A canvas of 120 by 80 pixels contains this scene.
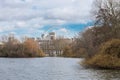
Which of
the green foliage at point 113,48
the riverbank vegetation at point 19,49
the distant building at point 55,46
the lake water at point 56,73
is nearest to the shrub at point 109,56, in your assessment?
the green foliage at point 113,48

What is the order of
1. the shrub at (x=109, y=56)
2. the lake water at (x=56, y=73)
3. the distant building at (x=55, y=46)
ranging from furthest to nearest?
the distant building at (x=55, y=46), the shrub at (x=109, y=56), the lake water at (x=56, y=73)

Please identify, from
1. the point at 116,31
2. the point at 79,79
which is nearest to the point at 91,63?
the point at 116,31

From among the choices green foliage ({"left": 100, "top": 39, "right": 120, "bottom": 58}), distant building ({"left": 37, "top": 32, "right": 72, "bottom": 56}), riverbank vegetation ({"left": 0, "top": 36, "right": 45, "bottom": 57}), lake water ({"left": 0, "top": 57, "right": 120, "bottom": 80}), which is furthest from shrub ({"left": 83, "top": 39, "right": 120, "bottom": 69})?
distant building ({"left": 37, "top": 32, "right": 72, "bottom": 56})

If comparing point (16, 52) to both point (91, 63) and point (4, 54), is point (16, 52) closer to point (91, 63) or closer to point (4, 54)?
point (4, 54)

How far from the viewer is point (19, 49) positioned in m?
127

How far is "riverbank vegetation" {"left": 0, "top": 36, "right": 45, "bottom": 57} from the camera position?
127 m

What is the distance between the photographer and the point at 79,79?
32781mm

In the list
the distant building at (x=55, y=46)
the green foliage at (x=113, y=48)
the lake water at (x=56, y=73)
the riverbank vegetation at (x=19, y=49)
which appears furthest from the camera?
the distant building at (x=55, y=46)

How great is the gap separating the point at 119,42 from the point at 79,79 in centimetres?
1559

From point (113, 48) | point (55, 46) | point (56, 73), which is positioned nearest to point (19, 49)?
point (55, 46)

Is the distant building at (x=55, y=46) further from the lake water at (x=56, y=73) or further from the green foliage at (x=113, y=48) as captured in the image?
the green foliage at (x=113, y=48)

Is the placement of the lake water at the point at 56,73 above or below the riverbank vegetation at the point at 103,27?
below

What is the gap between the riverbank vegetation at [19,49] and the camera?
127438mm

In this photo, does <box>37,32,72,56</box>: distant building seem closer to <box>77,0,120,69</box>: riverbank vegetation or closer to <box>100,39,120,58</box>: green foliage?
<box>77,0,120,69</box>: riverbank vegetation
